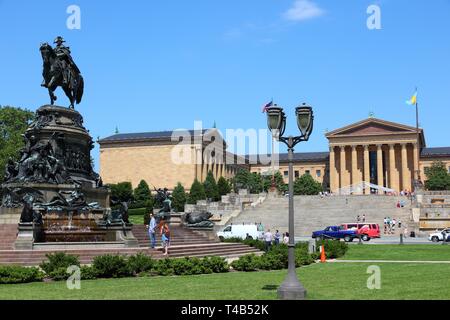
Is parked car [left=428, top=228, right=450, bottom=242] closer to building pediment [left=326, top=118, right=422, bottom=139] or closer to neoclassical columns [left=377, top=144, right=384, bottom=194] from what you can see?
building pediment [left=326, top=118, right=422, bottom=139]

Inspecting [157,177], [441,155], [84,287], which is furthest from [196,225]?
[441,155]

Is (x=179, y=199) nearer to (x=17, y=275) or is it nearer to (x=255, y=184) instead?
(x=255, y=184)

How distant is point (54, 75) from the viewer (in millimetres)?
34312

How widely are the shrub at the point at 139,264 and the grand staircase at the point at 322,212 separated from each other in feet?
149

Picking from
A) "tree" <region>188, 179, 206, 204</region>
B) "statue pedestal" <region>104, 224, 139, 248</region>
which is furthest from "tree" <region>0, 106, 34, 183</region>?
"statue pedestal" <region>104, 224, 139, 248</region>

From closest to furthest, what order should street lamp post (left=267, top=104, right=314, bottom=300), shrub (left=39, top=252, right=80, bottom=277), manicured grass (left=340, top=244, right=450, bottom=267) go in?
1. street lamp post (left=267, top=104, right=314, bottom=300)
2. shrub (left=39, top=252, right=80, bottom=277)
3. manicured grass (left=340, top=244, right=450, bottom=267)

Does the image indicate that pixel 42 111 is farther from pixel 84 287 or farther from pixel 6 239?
pixel 84 287

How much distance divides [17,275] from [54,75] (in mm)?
18416

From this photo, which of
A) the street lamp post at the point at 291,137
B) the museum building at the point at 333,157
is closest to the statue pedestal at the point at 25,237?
the street lamp post at the point at 291,137

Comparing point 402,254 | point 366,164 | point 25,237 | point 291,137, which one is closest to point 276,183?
point 366,164

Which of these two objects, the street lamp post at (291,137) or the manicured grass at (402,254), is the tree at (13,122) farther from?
the street lamp post at (291,137)

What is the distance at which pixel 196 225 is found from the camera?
38.4m

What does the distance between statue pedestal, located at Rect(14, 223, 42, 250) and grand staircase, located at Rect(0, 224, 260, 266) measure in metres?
0.40

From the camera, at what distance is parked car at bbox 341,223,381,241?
179ft
